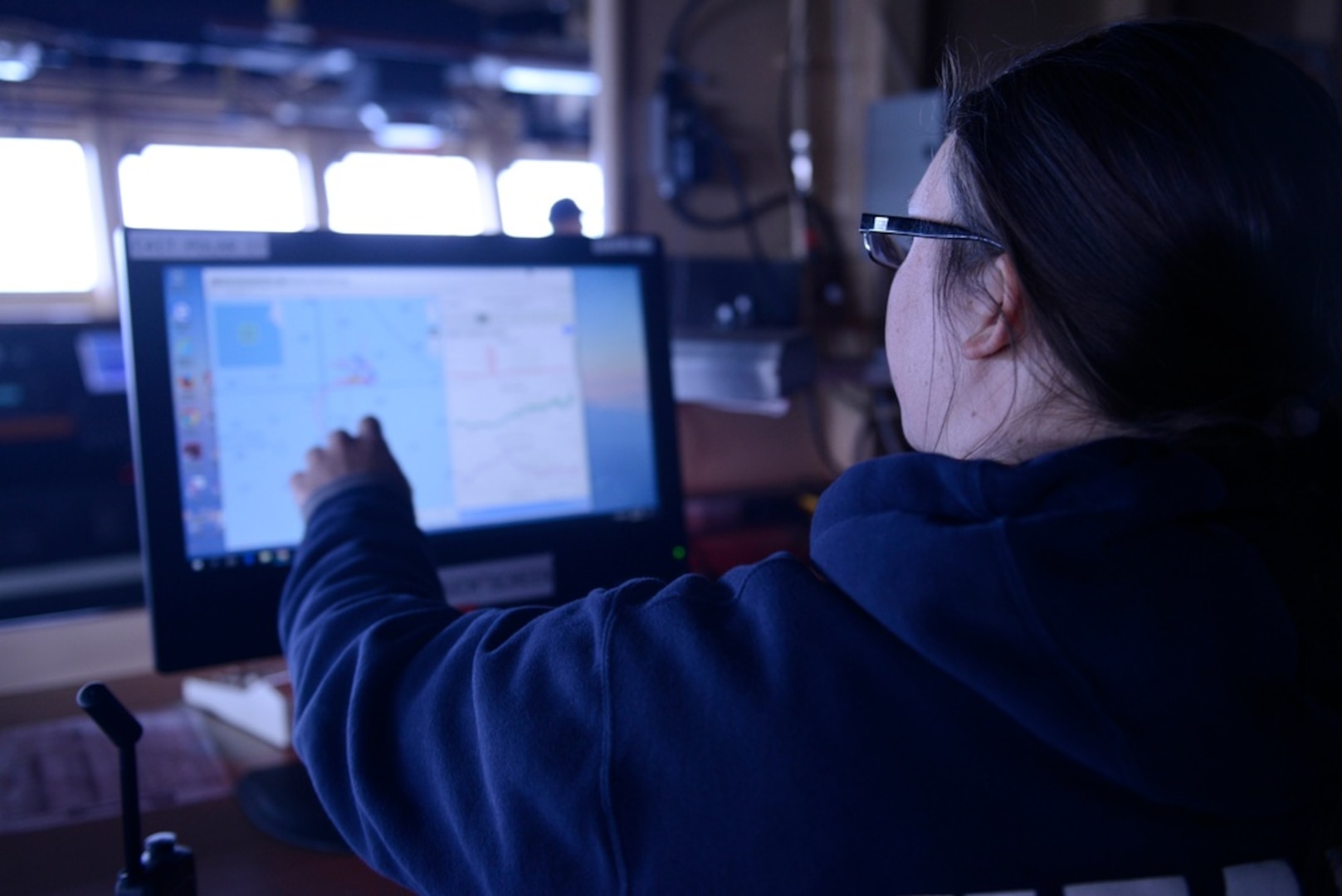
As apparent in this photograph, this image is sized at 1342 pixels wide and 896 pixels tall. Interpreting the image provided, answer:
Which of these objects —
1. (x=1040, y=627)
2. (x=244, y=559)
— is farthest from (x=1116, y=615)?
(x=244, y=559)

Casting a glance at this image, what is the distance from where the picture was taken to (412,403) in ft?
3.13

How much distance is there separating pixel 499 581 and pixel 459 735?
442mm

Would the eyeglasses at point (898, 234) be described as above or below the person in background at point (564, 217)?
below

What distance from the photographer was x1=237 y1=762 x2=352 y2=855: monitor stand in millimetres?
774

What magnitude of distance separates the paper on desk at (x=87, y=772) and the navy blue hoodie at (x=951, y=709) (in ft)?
1.51

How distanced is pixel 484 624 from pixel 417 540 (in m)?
0.18

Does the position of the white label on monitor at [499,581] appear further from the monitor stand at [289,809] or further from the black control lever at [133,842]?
the black control lever at [133,842]

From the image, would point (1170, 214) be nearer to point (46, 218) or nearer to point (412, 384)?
point (412, 384)

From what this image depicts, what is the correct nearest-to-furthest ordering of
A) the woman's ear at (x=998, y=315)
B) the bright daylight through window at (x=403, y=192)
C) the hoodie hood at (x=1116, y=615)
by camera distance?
the hoodie hood at (x=1116, y=615), the woman's ear at (x=998, y=315), the bright daylight through window at (x=403, y=192)

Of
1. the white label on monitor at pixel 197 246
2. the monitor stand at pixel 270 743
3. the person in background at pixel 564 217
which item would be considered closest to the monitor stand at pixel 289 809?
the monitor stand at pixel 270 743

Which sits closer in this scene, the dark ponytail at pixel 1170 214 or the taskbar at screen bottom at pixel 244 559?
the dark ponytail at pixel 1170 214

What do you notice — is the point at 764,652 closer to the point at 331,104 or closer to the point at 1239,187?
the point at 1239,187

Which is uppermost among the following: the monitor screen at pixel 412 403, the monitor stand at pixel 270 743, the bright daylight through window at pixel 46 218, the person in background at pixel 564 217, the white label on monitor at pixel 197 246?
the bright daylight through window at pixel 46 218

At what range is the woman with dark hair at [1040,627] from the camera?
0.46 m
